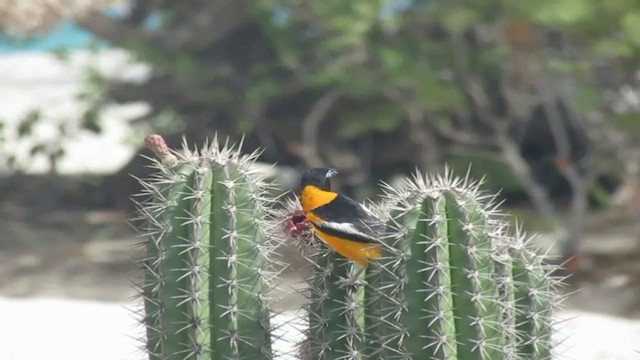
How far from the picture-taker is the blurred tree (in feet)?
24.9

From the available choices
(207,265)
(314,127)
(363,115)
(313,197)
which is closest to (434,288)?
(313,197)

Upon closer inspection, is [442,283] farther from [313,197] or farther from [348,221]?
[313,197]

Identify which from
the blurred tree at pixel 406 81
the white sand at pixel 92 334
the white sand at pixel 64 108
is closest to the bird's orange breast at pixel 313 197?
the white sand at pixel 92 334

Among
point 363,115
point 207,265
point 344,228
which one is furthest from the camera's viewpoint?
point 363,115

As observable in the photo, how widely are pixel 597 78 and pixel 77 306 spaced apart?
3914 millimetres

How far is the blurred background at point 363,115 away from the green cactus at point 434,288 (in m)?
2.77

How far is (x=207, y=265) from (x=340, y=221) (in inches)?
15.7

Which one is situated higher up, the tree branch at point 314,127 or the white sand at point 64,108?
the white sand at point 64,108

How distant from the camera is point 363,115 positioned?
9.27 m

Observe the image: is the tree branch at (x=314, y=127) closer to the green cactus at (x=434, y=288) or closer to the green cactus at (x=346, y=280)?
the green cactus at (x=346, y=280)

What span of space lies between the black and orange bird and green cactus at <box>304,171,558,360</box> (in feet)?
0.18

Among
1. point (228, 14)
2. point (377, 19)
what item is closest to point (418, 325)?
point (377, 19)

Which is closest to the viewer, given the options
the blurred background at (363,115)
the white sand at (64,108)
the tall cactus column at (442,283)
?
the tall cactus column at (442,283)

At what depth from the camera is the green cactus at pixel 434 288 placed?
286 cm
